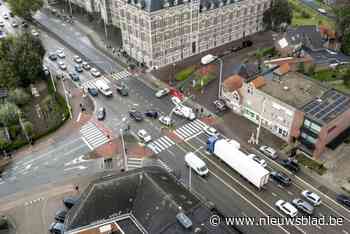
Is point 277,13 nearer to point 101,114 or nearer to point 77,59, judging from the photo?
point 77,59

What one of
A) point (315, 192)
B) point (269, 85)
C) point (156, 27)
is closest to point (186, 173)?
point (315, 192)

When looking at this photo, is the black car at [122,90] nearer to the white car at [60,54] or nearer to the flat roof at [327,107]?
the white car at [60,54]

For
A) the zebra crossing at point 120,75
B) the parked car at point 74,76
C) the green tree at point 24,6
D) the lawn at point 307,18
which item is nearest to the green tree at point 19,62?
the parked car at point 74,76

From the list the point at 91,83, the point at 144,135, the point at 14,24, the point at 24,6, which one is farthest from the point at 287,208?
the point at 14,24

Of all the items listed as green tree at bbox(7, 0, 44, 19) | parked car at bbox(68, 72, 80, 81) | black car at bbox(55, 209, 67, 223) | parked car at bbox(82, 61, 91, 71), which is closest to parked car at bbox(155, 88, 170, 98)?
parked car at bbox(68, 72, 80, 81)

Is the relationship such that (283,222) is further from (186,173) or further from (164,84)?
(164,84)

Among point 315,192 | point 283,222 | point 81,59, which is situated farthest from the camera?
point 81,59
